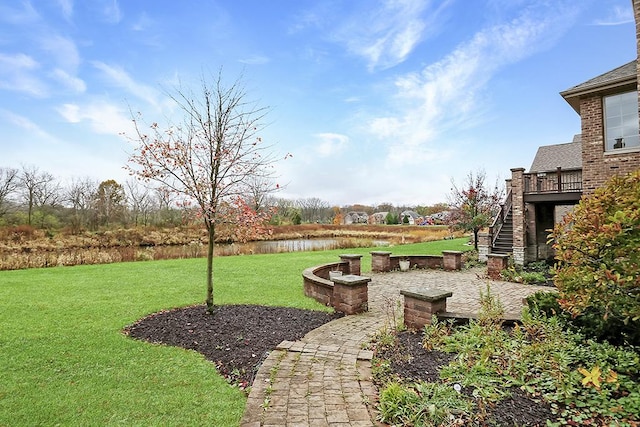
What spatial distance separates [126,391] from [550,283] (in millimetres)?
10687

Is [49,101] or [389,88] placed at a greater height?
[389,88]

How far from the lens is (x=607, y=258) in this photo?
3336mm

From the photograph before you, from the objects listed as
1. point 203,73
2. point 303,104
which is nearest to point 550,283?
point 303,104

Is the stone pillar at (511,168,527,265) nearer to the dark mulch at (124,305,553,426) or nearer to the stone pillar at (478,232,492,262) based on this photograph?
the stone pillar at (478,232,492,262)

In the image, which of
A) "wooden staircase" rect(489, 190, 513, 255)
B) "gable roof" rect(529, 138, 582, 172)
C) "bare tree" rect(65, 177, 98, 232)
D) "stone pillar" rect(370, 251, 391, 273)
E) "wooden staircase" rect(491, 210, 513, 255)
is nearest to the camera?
"stone pillar" rect(370, 251, 391, 273)

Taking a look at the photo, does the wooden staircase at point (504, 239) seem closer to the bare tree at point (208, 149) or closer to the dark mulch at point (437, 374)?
the dark mulch at point (437, 374)

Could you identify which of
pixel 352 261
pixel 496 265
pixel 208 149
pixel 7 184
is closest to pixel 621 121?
pixel 496 265

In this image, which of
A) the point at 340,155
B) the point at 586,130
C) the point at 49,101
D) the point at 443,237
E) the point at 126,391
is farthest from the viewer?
the point at 443,237

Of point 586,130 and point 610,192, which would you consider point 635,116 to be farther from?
point 610,192

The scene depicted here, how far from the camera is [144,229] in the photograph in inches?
1089

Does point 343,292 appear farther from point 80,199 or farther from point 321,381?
point 80,199

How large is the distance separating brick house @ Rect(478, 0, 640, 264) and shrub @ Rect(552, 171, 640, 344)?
7568 millimetres

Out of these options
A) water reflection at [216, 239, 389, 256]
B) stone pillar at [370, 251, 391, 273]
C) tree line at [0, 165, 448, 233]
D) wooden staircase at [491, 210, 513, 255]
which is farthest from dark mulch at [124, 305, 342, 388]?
tree line at [0, 165, 448, 233]

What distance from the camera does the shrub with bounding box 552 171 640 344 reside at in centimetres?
313
